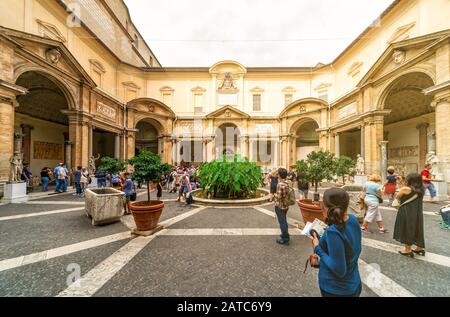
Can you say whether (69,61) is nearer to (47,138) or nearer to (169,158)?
(47,138)

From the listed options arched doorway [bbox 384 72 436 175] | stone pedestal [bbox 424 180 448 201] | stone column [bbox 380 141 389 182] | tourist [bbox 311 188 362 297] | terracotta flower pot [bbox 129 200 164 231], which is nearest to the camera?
tourist [bbox 311 188 362 297]

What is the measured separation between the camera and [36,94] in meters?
13.4

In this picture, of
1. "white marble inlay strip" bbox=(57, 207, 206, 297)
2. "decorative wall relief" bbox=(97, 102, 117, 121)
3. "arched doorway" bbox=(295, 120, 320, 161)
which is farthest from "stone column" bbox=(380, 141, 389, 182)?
"decorative wall relief" bbox=(97, 102, 117, 121)

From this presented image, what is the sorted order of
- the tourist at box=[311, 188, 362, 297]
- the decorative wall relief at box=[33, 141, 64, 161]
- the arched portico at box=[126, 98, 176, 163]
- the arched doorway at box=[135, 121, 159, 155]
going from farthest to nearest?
the arched doorway at box=[135, 121, 159, 155] → the arched portico at box=[126, 98, 176, 163] → the decorative wall relief at box=[33, 141, 64, 161] → the tourist at box=[311, 188, 362, 297]

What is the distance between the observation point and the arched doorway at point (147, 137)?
2192cm

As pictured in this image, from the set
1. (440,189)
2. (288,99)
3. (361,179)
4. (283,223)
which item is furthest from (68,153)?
(288,99)

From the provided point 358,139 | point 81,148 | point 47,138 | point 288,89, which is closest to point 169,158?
point 81,148

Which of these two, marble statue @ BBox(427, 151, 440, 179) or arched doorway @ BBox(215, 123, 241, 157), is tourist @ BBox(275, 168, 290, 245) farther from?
arched doorway @ BBox(215, 123, 241, 157)

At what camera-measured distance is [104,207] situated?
5215mm

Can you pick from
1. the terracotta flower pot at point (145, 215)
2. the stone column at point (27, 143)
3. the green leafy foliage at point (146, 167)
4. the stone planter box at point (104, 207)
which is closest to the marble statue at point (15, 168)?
the stone planter box at point (104, 207)

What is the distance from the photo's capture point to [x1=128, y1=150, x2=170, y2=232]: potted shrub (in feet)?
→ 14.4

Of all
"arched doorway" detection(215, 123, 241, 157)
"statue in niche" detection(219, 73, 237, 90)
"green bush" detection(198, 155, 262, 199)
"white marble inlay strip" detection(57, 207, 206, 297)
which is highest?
"statue in niche" detection(219, 73, 237, 90)

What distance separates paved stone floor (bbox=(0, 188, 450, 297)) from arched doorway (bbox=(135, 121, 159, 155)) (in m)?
17.4

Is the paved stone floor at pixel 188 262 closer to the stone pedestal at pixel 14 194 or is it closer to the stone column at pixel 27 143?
the stone pedestal at pixel 14 194
